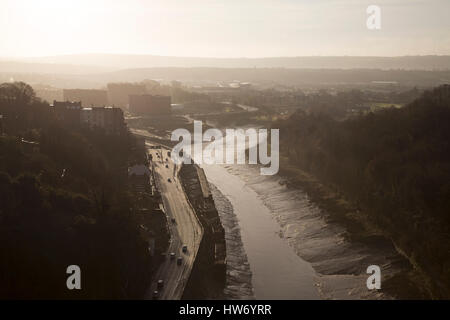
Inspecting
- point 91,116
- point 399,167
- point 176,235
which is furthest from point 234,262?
point 91,116

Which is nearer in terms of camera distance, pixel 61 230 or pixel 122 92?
pixel 61 230

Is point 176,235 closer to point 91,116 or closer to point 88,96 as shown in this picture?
point 91,116

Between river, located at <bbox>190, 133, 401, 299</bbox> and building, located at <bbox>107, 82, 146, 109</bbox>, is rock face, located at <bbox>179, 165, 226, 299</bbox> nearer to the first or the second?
river, located at <bbox>190, 133, 401, 299</bbox>

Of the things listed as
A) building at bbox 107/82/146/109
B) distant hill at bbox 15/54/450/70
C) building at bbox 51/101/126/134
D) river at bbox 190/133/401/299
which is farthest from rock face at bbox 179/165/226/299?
distant hill at bbox 15/54/450/70

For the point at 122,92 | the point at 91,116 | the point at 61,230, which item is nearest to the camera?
the point at 61,230

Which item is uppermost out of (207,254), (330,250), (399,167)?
(399,167)
